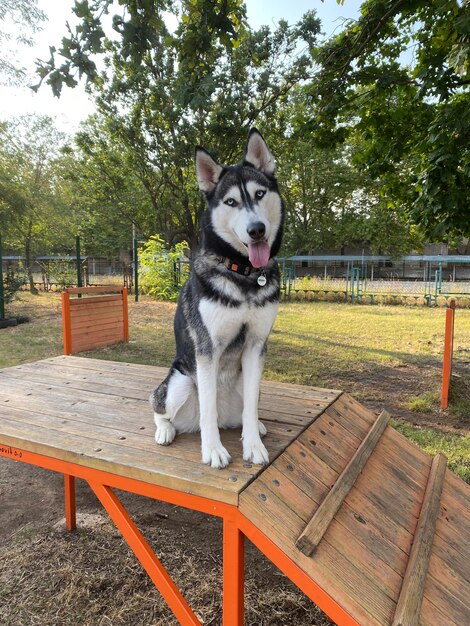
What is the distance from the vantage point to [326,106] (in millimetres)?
5008

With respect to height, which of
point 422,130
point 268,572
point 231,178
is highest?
point 422,130

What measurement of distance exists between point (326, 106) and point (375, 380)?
3986mm

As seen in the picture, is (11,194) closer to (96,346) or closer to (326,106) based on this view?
(96,346)

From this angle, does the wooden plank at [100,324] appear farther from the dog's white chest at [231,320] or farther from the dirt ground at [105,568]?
the dog's white chest at [231,320]

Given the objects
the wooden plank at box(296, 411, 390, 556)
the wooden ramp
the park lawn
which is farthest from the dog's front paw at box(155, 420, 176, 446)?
the park lawn

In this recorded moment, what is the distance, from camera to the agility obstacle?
146 centimetres

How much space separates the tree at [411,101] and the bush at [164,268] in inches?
397

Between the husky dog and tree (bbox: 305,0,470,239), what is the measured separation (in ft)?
8.49

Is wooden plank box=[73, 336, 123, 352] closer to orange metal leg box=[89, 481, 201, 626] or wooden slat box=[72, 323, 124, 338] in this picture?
wooden slat box=[72, 323, 124, 338]

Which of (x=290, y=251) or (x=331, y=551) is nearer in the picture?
(x=331, y=551)

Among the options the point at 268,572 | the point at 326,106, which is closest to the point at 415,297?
the point at 326,106

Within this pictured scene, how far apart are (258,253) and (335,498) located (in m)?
1.18

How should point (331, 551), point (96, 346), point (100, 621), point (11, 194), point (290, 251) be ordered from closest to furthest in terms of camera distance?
point (331, 551)
point (100, 621)
point (96, 346)
point (11, 194)
point (290, 251)

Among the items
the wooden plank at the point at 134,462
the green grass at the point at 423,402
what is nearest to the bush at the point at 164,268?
the green grass at the point at 423,402
